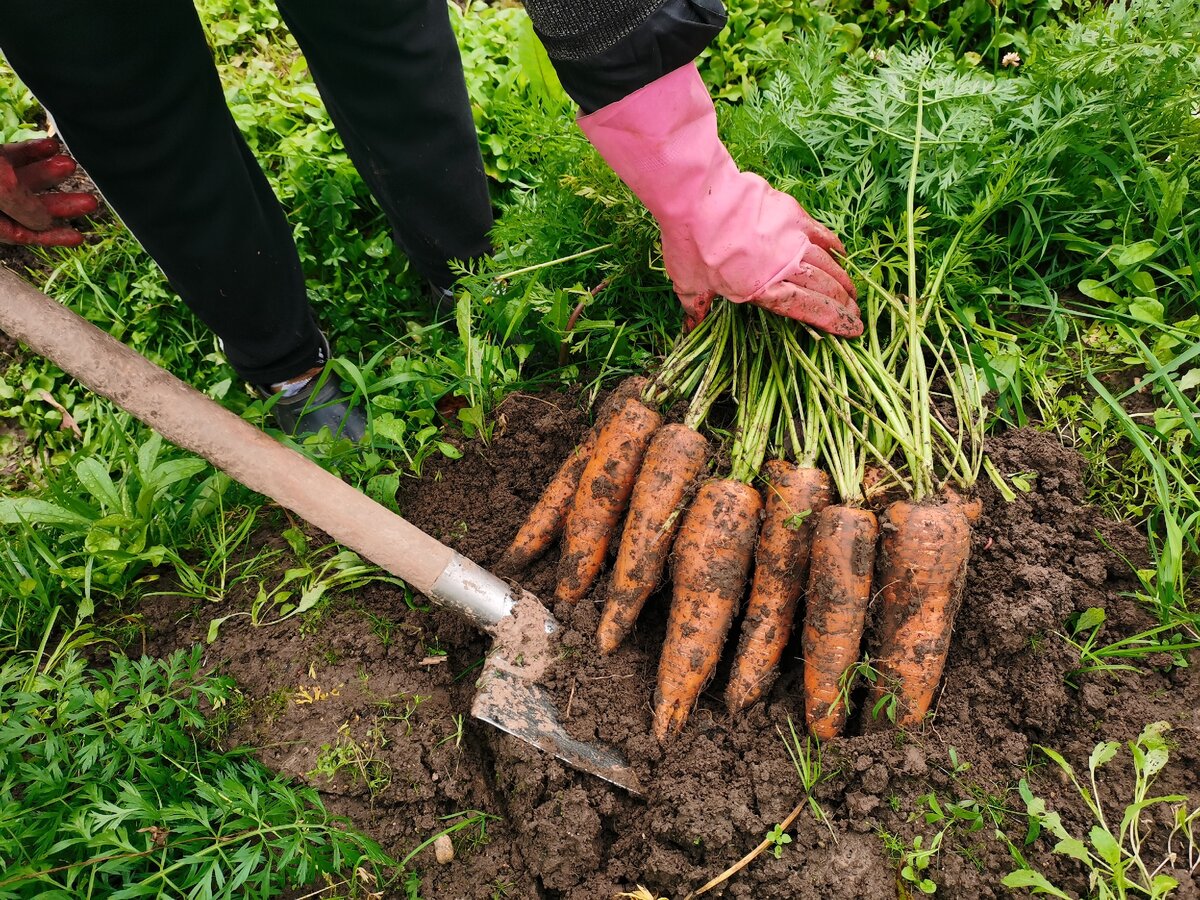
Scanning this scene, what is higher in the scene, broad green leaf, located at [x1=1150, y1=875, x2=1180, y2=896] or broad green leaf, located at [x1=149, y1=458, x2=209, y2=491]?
broad green leaf, located at [x1=149, y1=458, x2=209, y2=491]

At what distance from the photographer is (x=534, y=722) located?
1867mm

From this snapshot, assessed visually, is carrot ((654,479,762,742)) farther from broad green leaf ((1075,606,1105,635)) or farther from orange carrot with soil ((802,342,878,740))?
broad green leaf ((1075,606,1105,635))

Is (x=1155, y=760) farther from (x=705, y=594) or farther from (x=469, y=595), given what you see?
(x=469, y=595)

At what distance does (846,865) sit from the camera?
5.45 feet

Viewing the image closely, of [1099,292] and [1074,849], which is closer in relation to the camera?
[1074,849]

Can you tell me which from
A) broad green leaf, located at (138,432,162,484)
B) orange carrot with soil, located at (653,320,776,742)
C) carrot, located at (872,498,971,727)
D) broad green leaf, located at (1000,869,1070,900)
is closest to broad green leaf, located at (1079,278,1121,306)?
carrot, located at (872,498,971,727)

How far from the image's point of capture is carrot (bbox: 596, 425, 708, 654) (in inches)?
79.4

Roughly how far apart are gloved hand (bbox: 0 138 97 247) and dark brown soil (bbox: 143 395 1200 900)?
135 centimetres

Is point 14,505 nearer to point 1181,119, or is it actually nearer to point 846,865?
point 846,865

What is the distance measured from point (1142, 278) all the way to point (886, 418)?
86cm

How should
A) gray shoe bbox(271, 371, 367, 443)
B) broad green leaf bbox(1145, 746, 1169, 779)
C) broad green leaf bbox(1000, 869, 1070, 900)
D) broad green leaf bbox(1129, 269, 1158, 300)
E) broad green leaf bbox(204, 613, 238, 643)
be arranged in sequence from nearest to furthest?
broad green leaf bbox(1000, 869, 1070, 900) < broad green leaf bbox(1145, 746, 1169, 779) < broad green leaf bbox(204, 613, 238, 643) < broad green leaf bbox(1129, 269, 1158, 300) < gray shoe bbox(271, 371, 367, 443)

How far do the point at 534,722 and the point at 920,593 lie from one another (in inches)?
35.8

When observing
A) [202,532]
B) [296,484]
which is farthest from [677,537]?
[202,532]

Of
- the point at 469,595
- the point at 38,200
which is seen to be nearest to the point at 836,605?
the point at 469,595
